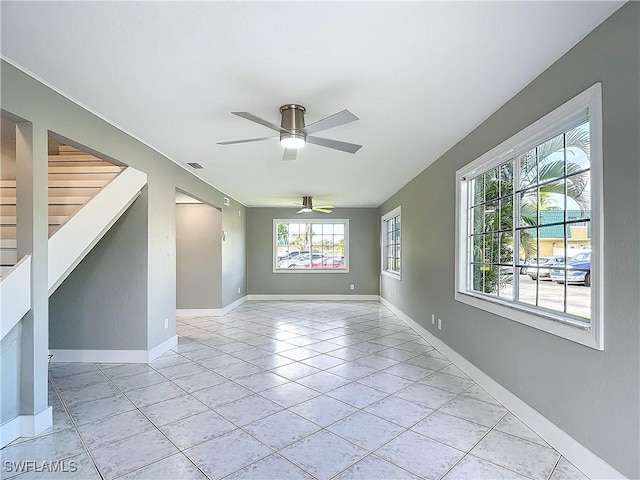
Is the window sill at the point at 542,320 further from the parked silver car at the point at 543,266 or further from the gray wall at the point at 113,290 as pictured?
the gray wall at the point at 113,290

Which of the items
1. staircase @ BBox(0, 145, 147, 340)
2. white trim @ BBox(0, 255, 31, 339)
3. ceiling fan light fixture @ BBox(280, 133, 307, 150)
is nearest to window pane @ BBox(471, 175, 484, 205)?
ceiling fan light fixture @ BBox(280, 133, 307, 150)

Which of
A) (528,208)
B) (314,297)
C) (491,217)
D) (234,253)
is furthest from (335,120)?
(314,297)

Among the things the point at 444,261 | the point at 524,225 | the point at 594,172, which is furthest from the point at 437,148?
the point at 594,172

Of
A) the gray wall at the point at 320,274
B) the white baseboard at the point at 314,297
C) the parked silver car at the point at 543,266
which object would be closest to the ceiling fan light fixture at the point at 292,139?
the parked silver car at the point at 543,266

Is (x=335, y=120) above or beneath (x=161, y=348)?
above

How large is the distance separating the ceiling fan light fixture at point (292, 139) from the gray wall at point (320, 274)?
650cm

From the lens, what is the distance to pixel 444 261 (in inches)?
174

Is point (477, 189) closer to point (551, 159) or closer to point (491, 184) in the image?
point (491, 184)

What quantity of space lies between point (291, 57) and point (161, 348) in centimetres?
377

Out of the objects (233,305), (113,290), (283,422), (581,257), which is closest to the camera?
(581,257)

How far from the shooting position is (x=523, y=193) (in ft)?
9.34

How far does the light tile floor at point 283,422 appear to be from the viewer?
6.92 feet

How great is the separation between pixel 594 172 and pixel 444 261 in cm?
252

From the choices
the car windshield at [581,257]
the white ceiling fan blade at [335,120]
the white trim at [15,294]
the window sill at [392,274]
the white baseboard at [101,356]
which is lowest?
the white baseboard at [101,356]
